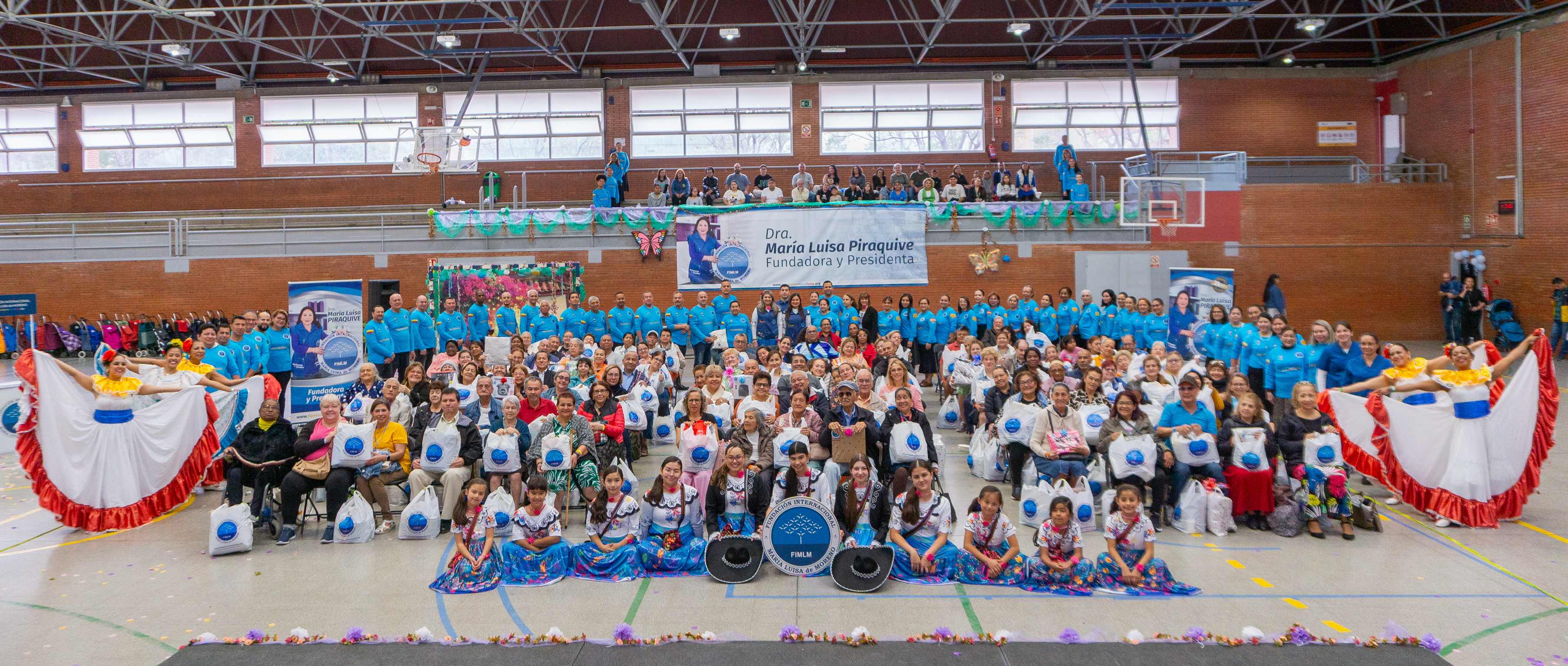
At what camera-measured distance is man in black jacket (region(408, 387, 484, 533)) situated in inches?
318

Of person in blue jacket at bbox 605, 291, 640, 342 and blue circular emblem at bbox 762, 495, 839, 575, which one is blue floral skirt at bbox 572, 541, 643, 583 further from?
person in blue jacket at bbox 605, 291, 640, 342

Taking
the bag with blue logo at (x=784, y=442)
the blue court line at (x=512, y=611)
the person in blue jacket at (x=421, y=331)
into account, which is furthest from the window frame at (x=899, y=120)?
the blue court line at (x=512, y=611)

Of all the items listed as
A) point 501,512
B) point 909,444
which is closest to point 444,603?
point 501,512

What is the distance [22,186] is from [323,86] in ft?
31.6

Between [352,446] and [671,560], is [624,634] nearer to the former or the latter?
[671,560]

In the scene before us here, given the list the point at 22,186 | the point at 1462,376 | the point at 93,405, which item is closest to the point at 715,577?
the point at 93,405

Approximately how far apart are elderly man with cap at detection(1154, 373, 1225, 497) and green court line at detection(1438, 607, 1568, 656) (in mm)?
2339

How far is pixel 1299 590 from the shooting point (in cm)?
636

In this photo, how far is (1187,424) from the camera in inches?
314

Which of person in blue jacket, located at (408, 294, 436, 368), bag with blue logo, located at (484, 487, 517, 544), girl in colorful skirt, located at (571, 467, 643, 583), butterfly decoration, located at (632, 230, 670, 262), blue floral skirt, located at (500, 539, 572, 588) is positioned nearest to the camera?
blue floral skirt, located at (500, 539, 572, 588)

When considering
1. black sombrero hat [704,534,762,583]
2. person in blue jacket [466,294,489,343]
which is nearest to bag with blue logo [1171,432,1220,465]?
black sombrero hat [704,534,762,583]

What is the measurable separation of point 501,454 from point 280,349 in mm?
5839

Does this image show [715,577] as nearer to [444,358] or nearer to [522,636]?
[522,636]

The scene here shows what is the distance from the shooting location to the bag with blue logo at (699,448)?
7.84 metres
